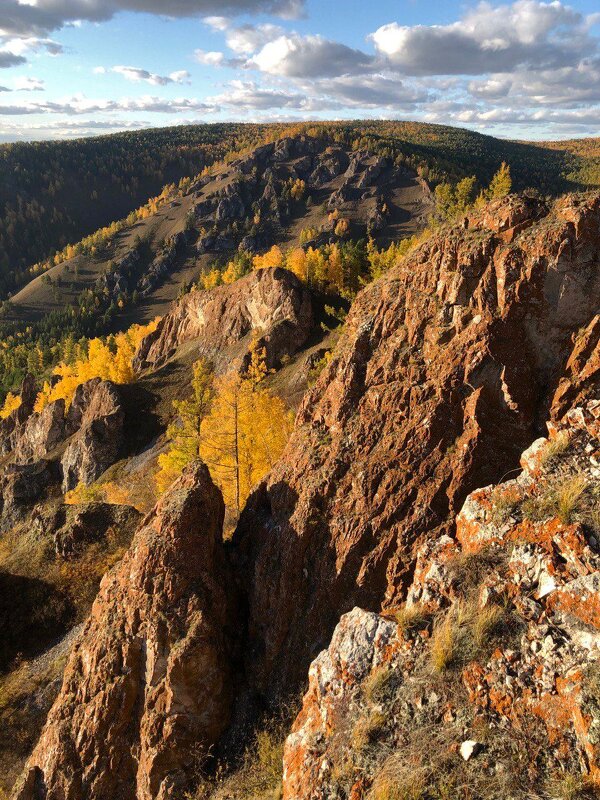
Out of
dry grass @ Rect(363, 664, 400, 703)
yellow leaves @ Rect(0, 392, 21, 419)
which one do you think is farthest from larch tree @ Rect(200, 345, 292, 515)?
yellow leaves @ Rect(0, 392, 21, 419)

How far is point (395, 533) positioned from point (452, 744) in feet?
23.9

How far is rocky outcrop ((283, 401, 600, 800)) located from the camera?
803cm

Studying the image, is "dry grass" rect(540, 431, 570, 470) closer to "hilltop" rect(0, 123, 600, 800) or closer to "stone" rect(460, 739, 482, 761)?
"hilltop" rect(0, 123, 600, 800)

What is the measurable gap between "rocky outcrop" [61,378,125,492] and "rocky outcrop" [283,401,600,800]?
5978 cm

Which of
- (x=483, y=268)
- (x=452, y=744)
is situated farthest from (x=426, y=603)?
(x=483, y=268)

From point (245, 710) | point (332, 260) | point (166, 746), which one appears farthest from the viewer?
point (332, 260)

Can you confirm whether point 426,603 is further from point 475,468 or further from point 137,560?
point 137,560

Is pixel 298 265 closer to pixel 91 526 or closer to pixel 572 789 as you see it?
pixel 91 526

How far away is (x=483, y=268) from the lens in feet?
56.8

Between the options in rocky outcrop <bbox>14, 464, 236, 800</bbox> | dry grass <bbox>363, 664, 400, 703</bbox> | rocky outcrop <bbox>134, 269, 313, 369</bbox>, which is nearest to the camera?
dry grass <bbox>363, 664, 400, 703</bbox>

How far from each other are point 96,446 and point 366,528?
188 feet

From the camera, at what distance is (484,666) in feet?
30.2

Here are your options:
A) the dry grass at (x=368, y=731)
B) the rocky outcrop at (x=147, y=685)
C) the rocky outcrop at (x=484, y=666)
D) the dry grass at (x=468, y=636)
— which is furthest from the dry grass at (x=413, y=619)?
the rocky outcrop at (x=147, y=685)

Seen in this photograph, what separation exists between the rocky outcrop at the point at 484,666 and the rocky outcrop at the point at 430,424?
3.27 metres
